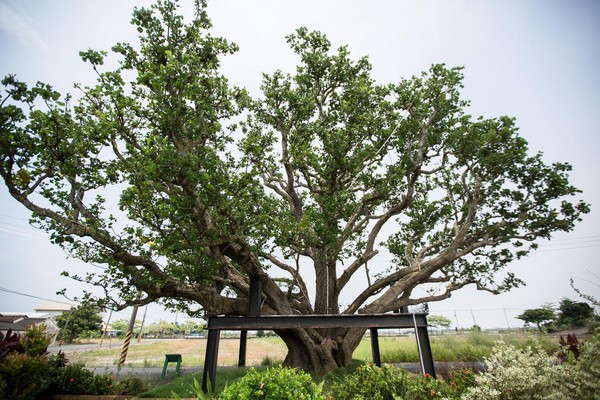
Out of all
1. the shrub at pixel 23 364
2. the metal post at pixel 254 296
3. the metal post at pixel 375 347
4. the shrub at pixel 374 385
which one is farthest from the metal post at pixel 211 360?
the metal post at pixel 375 347

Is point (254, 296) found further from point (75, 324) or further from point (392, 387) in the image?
point (75, 324)

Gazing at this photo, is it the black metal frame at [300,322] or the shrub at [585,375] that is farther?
the black metal frame at [300,322]

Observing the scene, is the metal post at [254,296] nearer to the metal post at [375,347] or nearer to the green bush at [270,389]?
A: the metal post at [375,347]

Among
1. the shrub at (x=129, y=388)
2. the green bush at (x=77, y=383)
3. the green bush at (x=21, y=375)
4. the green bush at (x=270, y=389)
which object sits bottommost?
the shrub at (x=129, y=388)

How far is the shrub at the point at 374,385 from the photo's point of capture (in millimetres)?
3562

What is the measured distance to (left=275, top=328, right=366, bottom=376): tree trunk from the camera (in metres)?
8.30

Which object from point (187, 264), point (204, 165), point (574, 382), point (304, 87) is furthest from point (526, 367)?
point (304, 87)

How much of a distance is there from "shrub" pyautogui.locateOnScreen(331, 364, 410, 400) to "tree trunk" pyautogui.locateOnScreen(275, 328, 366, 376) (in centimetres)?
477

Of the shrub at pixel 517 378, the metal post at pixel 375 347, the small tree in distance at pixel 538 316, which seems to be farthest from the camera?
the small tree in distance at pixel 538 316

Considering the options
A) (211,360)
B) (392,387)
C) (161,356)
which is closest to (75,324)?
(161,356)

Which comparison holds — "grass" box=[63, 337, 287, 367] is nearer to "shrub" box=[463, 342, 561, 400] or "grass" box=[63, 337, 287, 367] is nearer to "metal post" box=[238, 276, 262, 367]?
"metal post" box=[238, 276, 262, 367]

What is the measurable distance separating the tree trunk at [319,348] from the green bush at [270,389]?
5.75 m

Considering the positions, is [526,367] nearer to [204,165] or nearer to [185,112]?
[204,165]

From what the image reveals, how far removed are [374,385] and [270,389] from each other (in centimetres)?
166
